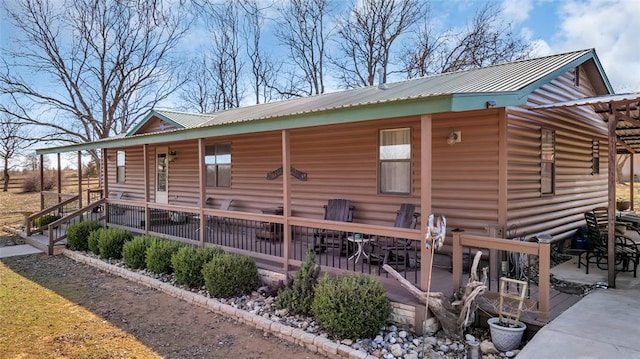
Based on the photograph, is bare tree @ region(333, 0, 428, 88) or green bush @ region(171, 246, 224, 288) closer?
green bush @ region(171, 246, 224, 288)

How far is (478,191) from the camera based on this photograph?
234 inches

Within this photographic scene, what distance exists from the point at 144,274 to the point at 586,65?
9.91 m

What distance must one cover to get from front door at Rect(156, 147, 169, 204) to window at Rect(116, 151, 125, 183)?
2.48 meters

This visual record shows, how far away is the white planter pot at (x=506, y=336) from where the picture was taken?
3.95 meters

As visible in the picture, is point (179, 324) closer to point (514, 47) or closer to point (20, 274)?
point (20, 274)

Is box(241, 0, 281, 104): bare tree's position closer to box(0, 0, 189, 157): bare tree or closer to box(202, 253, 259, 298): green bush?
box(0, 0, 189, 157): bare tree

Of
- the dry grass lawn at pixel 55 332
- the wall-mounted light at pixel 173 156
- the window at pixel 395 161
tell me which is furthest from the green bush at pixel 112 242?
the window at pixel 395 161

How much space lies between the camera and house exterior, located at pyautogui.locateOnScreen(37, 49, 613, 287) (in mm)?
5340

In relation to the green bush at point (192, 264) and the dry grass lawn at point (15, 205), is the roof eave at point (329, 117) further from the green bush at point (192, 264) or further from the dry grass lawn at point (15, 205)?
the dry grass lawn at point (15, 205)

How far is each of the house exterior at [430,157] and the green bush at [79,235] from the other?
86cm

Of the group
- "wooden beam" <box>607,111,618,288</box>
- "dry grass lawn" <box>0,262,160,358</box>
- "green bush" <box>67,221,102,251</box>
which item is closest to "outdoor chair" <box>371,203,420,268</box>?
"wooden beam" <box>607,111,618,288</box>

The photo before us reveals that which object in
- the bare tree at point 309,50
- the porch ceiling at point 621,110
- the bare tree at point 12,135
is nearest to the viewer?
the porch ceiling at point 621,110

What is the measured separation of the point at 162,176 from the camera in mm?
12883

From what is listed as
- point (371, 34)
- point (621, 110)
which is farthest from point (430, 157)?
point (371, 34)
